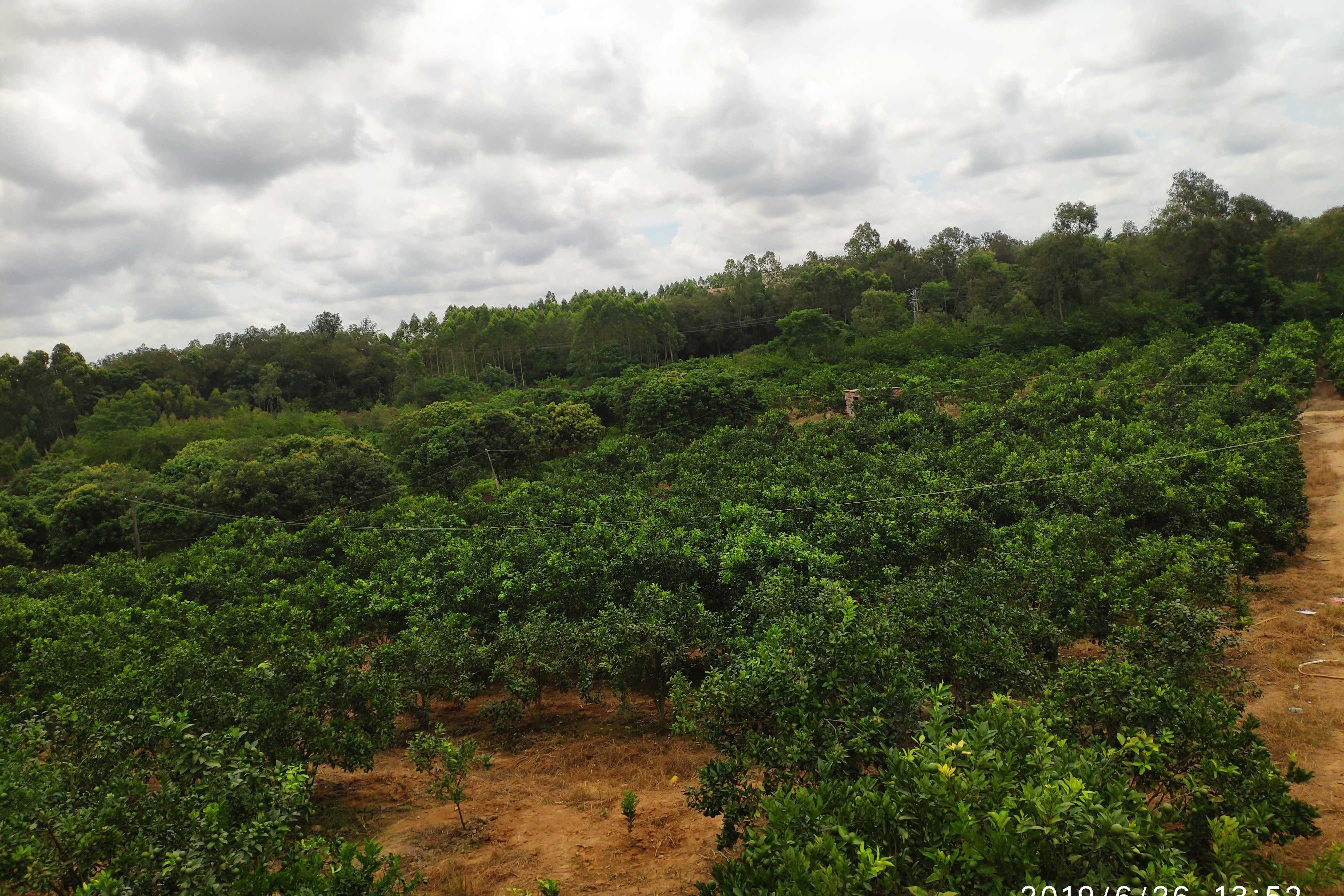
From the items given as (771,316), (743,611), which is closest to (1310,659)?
(743,611)

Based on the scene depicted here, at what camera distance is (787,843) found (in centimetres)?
575

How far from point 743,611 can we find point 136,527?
25.8 metres

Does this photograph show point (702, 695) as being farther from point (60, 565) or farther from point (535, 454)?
point (60, 565)

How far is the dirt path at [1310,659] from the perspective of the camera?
28.9 feet

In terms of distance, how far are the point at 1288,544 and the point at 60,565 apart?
43160 mm

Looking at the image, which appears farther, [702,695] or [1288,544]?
[1288,544]

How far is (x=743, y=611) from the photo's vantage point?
48.4 ft

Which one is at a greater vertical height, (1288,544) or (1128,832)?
(1128,832)

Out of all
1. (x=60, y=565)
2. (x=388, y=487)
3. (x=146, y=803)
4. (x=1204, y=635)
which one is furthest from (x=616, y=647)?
(x=60, y=565)
